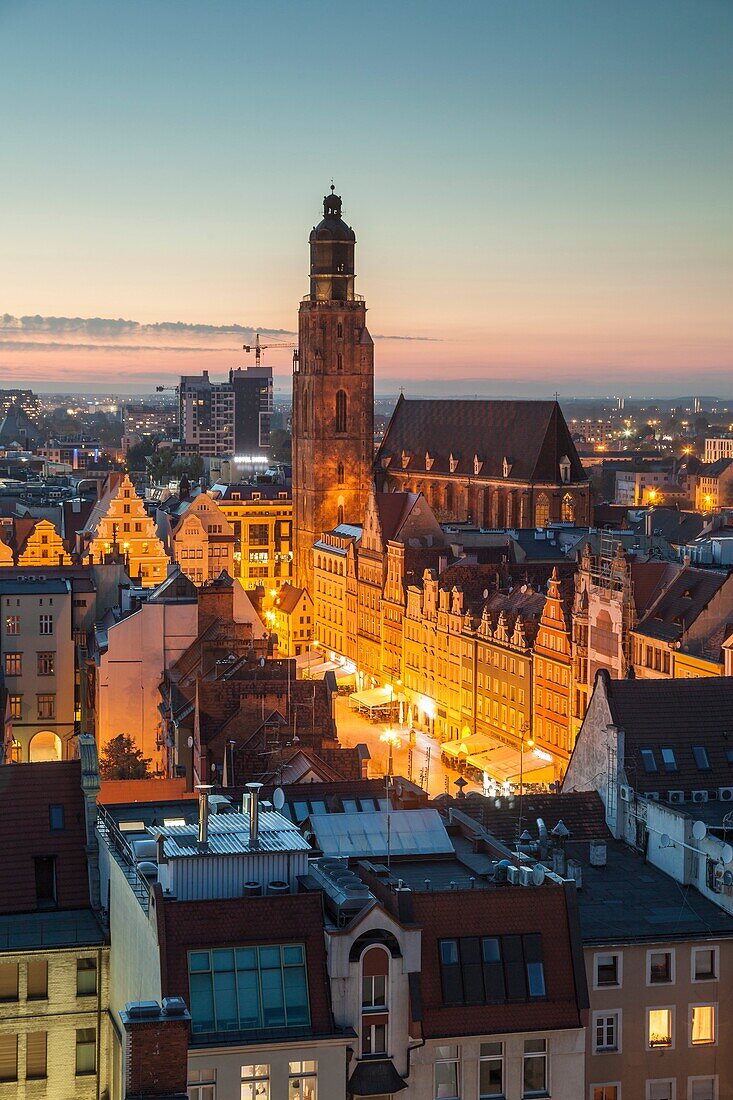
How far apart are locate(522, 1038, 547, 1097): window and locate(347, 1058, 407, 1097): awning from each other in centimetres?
211

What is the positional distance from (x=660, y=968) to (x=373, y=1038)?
7.28m

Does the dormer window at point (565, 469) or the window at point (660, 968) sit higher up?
the dormer window at point (565, 469)

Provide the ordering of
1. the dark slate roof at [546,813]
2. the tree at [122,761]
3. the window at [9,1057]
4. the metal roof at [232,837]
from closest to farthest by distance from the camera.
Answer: the metal roof at [232,837] → the window at [9,1057] → the dark slate roof at [546,813] → the tree at [122,761]

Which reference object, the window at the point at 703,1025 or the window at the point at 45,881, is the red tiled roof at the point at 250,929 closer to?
the window at the point at 45,881

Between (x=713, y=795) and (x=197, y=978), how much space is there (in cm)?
1863

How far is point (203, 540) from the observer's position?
411ft

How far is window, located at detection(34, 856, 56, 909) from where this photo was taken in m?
34.2

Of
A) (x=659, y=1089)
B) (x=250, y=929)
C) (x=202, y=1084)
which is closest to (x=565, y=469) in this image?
(x=659, y=1089)

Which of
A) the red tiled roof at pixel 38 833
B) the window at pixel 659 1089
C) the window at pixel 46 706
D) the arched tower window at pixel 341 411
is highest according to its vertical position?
the arched tower window at pixel 341 411

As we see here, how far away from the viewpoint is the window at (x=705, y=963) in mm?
32188

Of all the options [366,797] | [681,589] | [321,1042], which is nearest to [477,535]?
[681,589]

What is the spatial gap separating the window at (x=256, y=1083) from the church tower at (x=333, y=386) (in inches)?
4474

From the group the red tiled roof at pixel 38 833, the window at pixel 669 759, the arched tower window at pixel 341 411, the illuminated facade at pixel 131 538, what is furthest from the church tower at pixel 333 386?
the red tiled roof at pixel 38 833

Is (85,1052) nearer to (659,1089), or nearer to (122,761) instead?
(659,1089)
